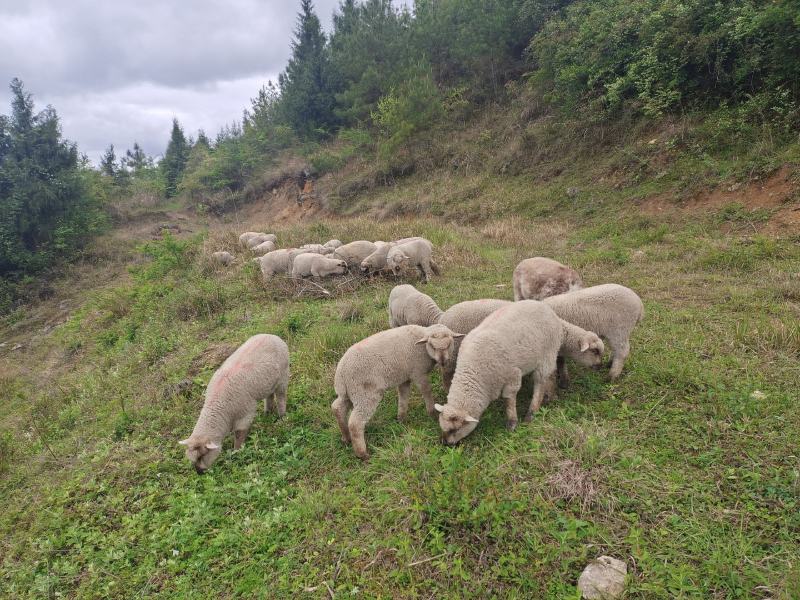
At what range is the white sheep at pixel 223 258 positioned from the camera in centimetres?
1448

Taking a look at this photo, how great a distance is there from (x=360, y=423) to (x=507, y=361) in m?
1.75

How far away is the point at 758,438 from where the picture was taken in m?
3.89

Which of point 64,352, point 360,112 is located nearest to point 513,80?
point 360,112

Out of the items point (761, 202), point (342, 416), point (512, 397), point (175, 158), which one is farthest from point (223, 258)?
point (175, 158)

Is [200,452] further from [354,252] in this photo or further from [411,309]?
[354,252]

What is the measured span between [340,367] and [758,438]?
13.8 feet

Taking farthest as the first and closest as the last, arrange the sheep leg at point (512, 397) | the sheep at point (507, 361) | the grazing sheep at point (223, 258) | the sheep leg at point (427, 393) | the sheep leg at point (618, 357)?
the grazing sheep at point (223, 258)
the sheep leg at point (618, 357)
the sheep leg at point (427, 393)
the sheep leg at point (512, 397)
the sheep at point (507, 361)

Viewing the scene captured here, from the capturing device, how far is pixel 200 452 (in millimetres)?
4832

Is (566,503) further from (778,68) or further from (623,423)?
(778,68)

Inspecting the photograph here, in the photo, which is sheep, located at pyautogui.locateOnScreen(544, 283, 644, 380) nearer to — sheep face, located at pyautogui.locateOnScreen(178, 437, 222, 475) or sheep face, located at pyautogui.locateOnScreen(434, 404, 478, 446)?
sheep face, located at pyautogui.locateOnScreen(434, 404, 478, 446)

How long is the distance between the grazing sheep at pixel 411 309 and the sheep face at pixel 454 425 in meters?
2.38

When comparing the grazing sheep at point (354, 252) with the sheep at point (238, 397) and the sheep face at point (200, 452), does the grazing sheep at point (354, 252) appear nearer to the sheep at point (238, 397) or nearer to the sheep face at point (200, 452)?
the sheep at point (238, 397)

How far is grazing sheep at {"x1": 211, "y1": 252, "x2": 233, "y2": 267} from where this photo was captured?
14.5m

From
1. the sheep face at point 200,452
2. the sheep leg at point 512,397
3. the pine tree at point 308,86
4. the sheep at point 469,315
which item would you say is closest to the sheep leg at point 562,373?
the sheep at point 469,315
